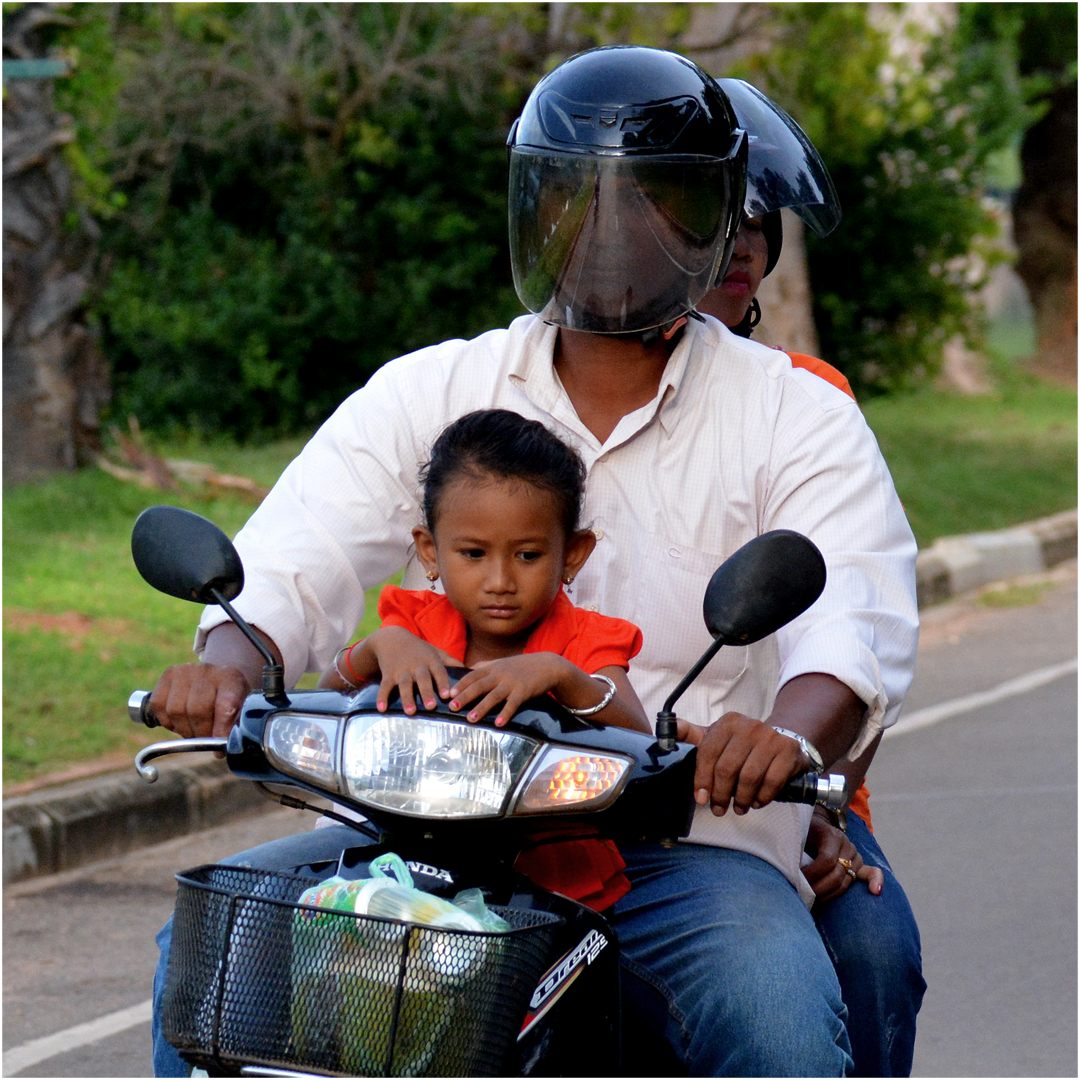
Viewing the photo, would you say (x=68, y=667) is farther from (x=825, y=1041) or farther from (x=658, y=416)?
(x=825, y=1041)

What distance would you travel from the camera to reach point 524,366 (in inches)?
100.0

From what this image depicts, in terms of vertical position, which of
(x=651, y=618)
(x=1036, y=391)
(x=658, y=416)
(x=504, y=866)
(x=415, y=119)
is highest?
(x=415, y=119)

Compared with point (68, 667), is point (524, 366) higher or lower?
higher

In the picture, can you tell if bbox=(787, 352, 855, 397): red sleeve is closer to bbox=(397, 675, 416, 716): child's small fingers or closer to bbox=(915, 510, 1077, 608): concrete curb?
bbox=(397, 675, 416, 716): child's small fingers

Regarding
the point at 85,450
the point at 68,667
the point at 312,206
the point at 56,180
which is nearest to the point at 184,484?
the point at 85,450

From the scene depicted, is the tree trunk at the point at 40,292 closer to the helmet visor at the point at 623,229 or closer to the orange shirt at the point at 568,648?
the helmet visor at the point at 623,229

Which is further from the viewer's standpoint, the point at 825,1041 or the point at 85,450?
the point at 85,450

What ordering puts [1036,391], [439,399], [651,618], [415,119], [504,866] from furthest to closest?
1. [1036,391]
2. [415,119]
3. [439,399]
4. [651,618]
5. [504,866]

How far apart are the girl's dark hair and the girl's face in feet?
0.05

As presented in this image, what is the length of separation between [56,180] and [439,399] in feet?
27.7

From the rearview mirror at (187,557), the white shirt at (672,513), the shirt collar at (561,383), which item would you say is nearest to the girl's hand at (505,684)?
the rearview mirror at (187,557)

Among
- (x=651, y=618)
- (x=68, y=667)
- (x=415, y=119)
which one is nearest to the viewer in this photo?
(x=651, y=618)

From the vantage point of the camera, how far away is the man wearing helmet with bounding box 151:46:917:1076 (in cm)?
210

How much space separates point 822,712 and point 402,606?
56cm
